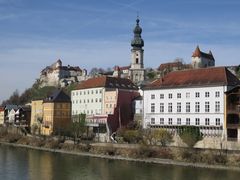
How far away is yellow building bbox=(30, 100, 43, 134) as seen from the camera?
82.2 m

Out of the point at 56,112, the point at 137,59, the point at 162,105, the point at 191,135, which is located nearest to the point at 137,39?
the point at 137,59

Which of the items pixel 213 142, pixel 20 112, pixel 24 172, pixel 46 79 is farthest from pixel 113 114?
pixel 46 79

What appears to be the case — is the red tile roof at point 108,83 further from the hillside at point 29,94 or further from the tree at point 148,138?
the hillside at point 29,94

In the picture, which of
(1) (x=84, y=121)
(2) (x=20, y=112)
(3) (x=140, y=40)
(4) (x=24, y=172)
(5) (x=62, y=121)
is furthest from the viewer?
(3) (x=140, y=40)

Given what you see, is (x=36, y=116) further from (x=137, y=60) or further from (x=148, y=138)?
(x=148, y=138)

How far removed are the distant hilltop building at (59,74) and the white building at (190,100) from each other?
Answer: 2979 inches

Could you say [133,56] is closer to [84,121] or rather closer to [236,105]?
[84,121]

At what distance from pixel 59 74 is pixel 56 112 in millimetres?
65215

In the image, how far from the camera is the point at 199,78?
58219 millimetres

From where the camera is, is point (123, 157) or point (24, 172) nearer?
point (24, 172)

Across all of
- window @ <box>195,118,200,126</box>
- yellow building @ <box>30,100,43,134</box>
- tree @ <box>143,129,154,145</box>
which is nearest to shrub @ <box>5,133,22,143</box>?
yellow building @ <box>30,100,43,134</box>

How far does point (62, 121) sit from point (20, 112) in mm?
20655

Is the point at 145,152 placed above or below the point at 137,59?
below

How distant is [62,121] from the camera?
264 feet
